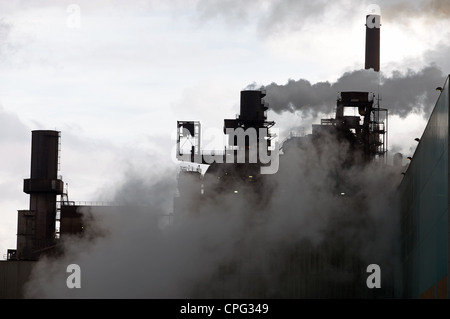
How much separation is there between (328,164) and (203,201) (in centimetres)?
746

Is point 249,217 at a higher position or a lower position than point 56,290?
higher

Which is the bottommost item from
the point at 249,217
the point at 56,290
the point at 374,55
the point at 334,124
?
the point at 56,290

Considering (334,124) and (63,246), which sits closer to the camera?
(63,246)

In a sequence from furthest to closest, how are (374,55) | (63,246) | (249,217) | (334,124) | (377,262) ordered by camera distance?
(374,55)
(334,124)
(63,246)
(249,217)
(377,262)

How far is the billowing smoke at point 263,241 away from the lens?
182 feet

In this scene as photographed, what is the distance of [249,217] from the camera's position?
192ft

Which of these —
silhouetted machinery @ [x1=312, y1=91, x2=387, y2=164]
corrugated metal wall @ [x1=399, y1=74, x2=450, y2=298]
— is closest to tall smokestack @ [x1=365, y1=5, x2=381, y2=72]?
silhouetted machinery @ [x1=312, y1=91, x2=387, y2=164]

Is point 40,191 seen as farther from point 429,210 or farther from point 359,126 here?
point 429,210

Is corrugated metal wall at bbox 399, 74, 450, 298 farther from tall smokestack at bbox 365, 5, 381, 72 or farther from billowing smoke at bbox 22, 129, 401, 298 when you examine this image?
tall smokestack at bbox 365, 5, 381, 72

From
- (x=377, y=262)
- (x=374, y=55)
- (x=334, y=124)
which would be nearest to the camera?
(x=377, y=262)

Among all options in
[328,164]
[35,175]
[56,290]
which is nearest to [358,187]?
[328,164]

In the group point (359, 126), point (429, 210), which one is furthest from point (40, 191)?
point (429, 210)

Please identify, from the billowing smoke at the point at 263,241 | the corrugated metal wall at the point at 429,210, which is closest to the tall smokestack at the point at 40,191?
the billowing smoke at the point at 263,241

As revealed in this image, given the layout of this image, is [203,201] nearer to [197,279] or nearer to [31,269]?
[197,279]
